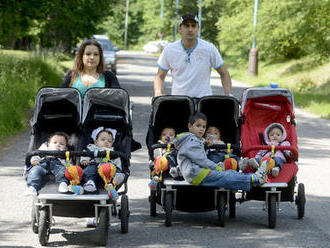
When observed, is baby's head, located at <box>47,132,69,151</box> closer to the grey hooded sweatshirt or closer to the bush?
the grey hooded sweatshirt

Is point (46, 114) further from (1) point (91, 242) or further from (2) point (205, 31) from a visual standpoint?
(2) point (205, 31)

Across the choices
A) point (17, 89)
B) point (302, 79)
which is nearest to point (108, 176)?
point (17, 89)

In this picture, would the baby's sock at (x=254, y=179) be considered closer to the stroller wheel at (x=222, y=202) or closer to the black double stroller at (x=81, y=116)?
the stroller wheel at (x=222, y=202)

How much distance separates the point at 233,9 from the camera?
47000mm

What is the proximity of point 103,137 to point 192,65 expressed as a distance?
164cm

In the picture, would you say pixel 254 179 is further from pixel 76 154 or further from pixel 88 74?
pixel 88 74

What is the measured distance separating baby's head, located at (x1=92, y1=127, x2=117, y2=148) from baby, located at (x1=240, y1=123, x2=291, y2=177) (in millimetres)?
1334

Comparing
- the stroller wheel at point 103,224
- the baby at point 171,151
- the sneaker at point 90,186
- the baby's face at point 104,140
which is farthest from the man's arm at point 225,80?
the stroller wheel at point 103,224

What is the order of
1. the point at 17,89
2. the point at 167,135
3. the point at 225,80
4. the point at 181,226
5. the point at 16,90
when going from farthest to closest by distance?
the point at 17,89, the point at 16,90, the point at 225,80, the point at 167,135, the point at 181,226

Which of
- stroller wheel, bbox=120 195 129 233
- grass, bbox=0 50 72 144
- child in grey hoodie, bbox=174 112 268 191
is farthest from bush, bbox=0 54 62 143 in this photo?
stroller wheel, bbox=120 195 129 233

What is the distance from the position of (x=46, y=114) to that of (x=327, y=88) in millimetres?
23143

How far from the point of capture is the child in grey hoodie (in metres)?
7.39

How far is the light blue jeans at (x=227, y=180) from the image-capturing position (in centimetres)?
738

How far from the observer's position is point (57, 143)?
7.48 metres
